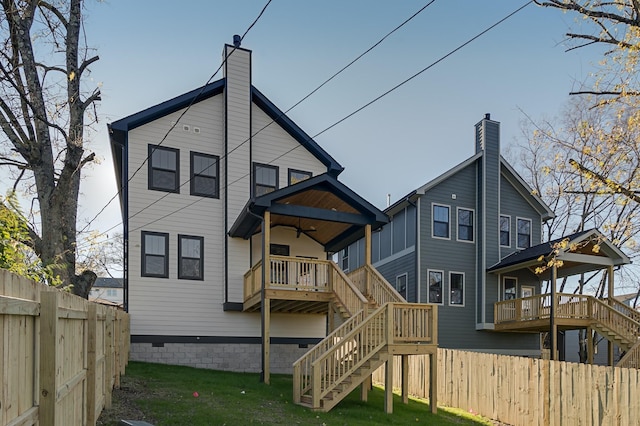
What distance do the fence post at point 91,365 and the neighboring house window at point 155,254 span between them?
31.8ft

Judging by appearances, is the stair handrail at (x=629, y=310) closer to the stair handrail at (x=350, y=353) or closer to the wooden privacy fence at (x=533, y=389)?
the wooden privacy fence at (x=533, y=389)

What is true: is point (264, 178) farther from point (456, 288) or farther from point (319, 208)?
point (456, 288)

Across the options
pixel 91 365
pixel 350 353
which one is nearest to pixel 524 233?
pixel 350 353

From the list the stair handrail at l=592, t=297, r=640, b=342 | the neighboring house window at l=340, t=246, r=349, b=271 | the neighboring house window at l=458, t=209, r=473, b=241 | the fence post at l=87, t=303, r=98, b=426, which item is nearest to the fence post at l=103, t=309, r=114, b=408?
the fence post at l=87, t=303, r=98, b=426

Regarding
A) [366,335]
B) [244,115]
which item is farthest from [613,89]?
[244,115]

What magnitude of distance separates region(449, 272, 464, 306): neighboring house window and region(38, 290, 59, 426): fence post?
19.0 metres

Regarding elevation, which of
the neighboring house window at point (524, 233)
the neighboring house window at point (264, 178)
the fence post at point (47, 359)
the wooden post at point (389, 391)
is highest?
the neighboring house window at point (264, 178)

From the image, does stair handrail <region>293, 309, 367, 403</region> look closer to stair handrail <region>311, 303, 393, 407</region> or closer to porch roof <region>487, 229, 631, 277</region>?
stair handrail <region>311, 303, 393, 407</region>

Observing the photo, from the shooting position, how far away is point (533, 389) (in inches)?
428

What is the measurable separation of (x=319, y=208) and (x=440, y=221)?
876 centimetres

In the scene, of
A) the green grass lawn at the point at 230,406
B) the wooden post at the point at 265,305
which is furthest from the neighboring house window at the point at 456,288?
the wooden post at the point at 265,305

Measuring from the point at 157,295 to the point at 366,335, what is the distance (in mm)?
7415

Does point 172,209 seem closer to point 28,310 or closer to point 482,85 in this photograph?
point 482,85

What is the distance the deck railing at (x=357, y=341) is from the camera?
10.2 metres
